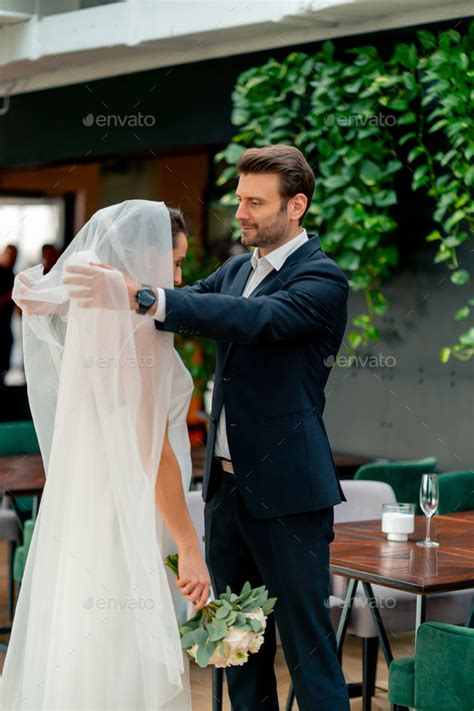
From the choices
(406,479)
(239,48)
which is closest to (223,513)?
(406,479)

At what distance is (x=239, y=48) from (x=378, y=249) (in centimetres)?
149

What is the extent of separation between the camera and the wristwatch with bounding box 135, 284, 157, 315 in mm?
2357

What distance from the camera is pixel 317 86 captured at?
221 inches

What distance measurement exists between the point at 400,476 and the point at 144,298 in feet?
9.22

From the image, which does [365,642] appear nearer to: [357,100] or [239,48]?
[357,100]

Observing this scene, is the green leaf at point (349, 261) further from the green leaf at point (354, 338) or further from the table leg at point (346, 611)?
the table leg at point (346, 611)

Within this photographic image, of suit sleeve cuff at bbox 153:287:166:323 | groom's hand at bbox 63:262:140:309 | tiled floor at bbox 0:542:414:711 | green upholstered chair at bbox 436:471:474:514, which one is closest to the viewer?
groom's hand at bbox 63:262:140:309

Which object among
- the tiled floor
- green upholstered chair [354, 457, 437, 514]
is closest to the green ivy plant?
green upholstered chair [354, 457, 437, 514]

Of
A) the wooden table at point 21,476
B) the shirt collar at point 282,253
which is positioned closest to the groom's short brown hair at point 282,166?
the shirt collar at point 282,253

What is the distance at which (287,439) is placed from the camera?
2779 mm

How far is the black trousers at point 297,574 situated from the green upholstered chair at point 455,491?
189cm

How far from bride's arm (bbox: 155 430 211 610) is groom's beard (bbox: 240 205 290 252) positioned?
64 centimetres

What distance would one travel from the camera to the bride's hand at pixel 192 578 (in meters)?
2.41

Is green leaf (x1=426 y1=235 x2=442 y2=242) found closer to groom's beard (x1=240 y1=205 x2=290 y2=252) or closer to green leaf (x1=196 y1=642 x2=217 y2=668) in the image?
groom's beard (x1=240 y1=205 x2=290 y2=252)
